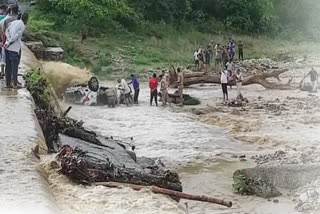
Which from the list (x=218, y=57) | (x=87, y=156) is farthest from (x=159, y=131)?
(x=218, y=57)

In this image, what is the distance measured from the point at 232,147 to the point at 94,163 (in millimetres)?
8135

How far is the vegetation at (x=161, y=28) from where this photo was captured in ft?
105

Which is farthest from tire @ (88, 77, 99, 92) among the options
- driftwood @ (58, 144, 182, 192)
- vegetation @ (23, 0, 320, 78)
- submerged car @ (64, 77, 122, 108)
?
driftwood @ (58, 144, 182, 192)

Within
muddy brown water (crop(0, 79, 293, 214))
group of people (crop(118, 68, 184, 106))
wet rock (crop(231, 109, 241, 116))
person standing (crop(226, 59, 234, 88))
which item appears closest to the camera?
muddy brown water (crop(0, 79, 293, 214))

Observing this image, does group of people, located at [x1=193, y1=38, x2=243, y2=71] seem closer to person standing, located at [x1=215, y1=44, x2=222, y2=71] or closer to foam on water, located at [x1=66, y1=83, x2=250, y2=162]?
person standing, located at [x1=215, y1=44, x2=222, y2=71]

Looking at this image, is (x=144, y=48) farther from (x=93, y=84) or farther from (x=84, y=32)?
(x=93, y=84)

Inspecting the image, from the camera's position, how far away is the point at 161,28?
38812 mm

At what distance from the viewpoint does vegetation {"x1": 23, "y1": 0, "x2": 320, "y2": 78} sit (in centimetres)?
3190

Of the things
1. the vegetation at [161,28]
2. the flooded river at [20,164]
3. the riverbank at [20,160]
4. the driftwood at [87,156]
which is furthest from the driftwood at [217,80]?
the flooded river at [20,164]

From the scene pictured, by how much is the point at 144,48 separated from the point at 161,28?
4.52 m

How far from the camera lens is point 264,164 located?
1410cm

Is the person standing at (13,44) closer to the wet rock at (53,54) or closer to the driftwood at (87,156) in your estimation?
the driftwood at (87,156)

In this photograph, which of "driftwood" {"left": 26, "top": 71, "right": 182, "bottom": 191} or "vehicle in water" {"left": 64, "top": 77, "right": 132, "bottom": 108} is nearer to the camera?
"driftwood" {"left": 26, "top": 71, "right": 182, "bottom": 191}

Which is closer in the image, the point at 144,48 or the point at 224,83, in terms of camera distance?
the point at 224,83
